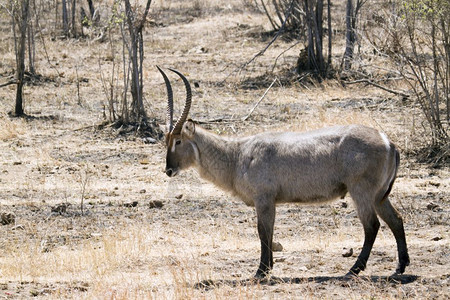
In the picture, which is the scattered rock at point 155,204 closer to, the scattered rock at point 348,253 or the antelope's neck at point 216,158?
the antelope's neck at point 216,158

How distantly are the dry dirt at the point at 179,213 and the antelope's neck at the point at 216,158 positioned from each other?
34.1 inches

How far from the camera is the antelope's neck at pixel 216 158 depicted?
786 centimetres

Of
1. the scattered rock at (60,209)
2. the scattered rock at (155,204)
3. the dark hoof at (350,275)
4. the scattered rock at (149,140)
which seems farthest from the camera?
the scattered rock at (149,140)

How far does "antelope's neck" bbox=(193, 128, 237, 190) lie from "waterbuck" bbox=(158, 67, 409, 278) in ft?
0.03

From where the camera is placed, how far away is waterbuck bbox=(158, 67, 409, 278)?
23.4 ft

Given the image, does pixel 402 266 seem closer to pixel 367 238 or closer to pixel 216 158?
pixel 367 238

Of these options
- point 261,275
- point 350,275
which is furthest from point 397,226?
point 261,275

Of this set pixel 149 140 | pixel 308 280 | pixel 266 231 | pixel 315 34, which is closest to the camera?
pixel 308 280

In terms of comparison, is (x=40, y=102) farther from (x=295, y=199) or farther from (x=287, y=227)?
(x=295, y=199)

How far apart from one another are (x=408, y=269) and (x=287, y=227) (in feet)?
8.30

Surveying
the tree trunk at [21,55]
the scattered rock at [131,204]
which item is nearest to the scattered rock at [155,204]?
the scattered rock at [131,204]

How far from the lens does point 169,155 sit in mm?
7938

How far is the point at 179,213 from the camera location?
34.0ft

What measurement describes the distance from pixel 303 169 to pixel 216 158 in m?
1.01
